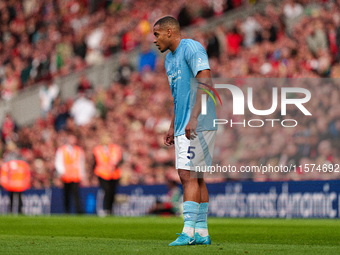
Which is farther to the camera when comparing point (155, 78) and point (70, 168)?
point (155, 78)

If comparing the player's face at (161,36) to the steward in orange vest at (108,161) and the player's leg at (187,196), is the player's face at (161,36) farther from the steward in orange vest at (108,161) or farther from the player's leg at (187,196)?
the steward in orange vest at (108,161)

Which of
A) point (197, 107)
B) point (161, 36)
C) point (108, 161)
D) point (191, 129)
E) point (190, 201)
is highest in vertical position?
point (161, 36)

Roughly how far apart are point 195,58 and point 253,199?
429 inches

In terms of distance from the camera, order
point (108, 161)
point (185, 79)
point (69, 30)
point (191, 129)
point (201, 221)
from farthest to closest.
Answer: point (69, 30) < point (108, 161) < point (201, 221) < point (185, 79) < point (191, 129)

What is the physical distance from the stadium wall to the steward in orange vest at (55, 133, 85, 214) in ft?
3.50

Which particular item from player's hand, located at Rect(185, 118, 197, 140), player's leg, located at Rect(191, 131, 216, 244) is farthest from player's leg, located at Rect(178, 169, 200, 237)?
player's hand, located at Rect(185, 118, 197, 140)

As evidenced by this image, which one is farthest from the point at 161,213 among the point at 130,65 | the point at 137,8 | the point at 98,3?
the point at 98,3

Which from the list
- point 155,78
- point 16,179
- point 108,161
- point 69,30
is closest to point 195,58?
point 108,161

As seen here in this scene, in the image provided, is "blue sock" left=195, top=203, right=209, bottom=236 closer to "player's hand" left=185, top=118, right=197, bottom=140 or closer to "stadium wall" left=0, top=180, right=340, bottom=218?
"player's hand" left=185, top=118, right=197, bottom=140

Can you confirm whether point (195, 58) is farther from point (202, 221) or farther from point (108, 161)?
point (108, 161)

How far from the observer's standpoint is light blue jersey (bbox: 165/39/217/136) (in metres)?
8.51

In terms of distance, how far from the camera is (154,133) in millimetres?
23094

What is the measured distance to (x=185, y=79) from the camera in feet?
28.2

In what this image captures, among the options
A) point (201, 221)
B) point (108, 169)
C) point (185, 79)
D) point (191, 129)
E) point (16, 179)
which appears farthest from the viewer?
point (16, 179)
